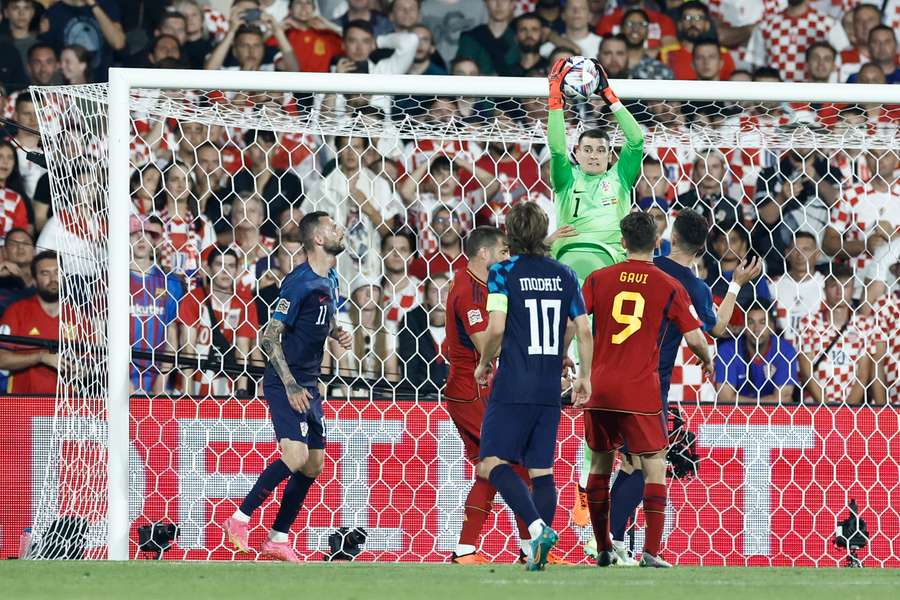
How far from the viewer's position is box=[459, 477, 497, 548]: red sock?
616 centimetres

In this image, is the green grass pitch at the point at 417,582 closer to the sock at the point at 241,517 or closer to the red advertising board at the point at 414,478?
the sock at the point at 241,517

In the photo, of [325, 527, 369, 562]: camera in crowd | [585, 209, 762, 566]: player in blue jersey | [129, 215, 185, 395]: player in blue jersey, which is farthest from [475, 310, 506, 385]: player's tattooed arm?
[129, 215, 185, 395]: player in blue jersey

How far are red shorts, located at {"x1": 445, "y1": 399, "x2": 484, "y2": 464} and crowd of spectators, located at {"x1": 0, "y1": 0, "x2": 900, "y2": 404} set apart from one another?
1175mm

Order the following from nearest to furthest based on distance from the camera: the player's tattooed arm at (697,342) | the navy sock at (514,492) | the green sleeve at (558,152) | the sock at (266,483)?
the navy sock at (514,492) → the player's tattooed arm at (697,342) → the green sleeve at (558,152) → the sock at (266,483)

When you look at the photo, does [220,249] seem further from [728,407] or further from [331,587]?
[331,587]

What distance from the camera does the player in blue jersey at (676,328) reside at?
5.95 meters

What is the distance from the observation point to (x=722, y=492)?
24.1 ft

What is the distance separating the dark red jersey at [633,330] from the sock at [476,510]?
76 centimetres

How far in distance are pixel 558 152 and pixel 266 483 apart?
2.03m

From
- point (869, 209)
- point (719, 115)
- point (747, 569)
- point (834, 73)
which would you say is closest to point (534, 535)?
point (747, 569)

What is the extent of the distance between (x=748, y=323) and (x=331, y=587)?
14.1 ft

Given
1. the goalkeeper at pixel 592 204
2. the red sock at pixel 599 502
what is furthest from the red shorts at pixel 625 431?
the goalkeeper at pixel 592 204

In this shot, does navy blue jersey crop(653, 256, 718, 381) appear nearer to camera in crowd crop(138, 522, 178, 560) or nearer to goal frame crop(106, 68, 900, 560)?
goal frame crop(106, 68, 900, 560)

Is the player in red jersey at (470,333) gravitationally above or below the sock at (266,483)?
above
